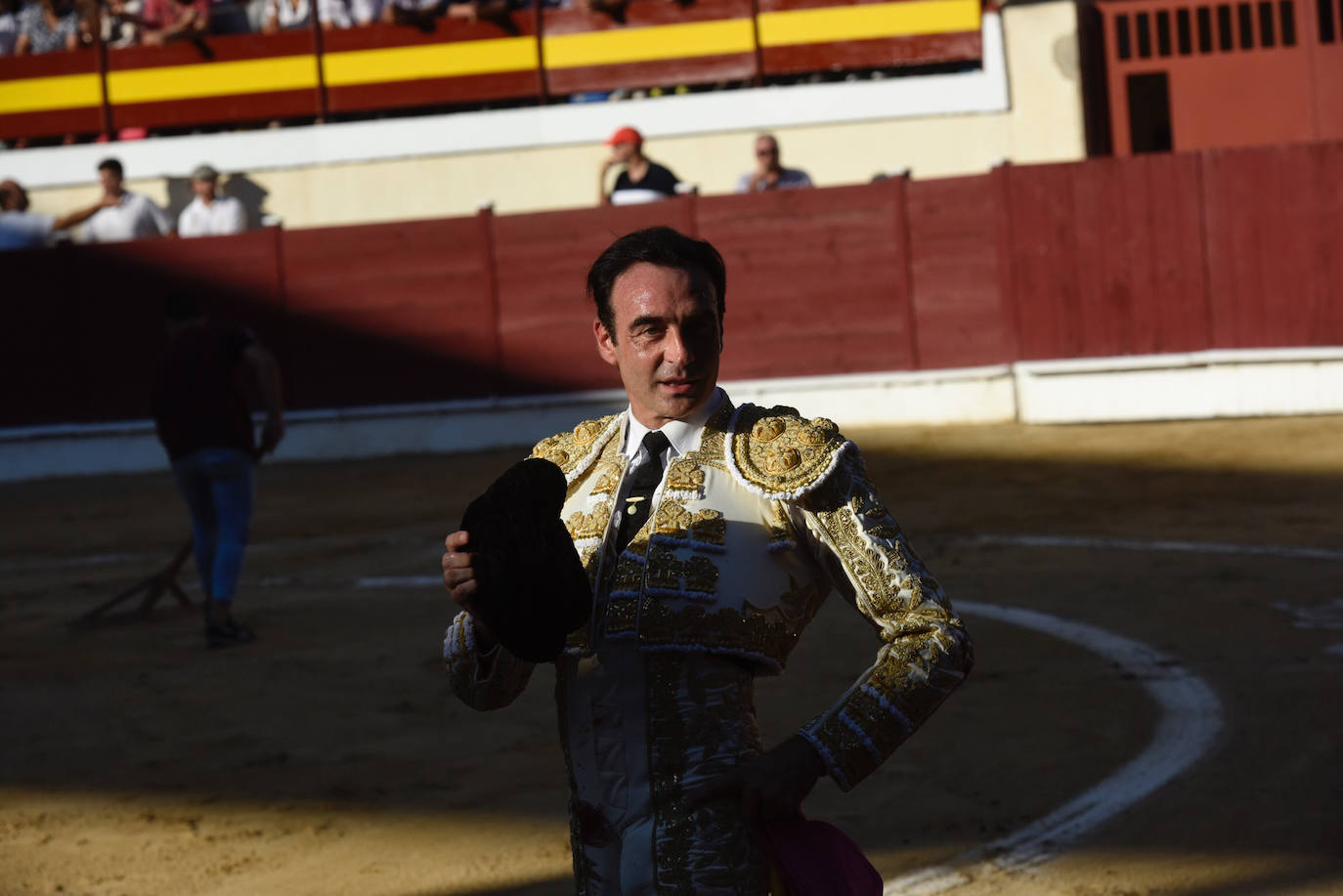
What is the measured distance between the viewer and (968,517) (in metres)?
9.00

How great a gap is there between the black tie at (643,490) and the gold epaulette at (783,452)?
3.6 inches

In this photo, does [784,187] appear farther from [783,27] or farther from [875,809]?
[875,809]

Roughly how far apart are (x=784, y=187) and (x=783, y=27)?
8.86ft

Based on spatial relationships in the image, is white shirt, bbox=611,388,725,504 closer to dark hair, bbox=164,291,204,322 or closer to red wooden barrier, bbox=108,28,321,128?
dark hair, bbox=164,291,204,322

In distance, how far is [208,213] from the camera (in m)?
13.7

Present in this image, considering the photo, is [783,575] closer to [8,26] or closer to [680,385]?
[680,385]

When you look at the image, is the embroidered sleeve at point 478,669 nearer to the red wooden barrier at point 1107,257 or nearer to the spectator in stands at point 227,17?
the red wooden barrier at point 1107,257

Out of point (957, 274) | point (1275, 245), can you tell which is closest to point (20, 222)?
point (957, 274)

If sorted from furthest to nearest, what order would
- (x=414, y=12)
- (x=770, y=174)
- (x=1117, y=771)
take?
(x=414, y=12), (x=770, y=174), (x=1117, y=771)

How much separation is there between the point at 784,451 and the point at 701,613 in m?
0.21

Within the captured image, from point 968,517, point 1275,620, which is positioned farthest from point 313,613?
point 1275,620

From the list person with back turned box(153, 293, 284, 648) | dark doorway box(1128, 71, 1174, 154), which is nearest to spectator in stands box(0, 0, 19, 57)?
dark doorway box(1128, 71, 1174, 154)

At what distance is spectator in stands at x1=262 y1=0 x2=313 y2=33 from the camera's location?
15875mm

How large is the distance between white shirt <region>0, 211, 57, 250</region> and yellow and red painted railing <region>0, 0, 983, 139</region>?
2.08 metres
